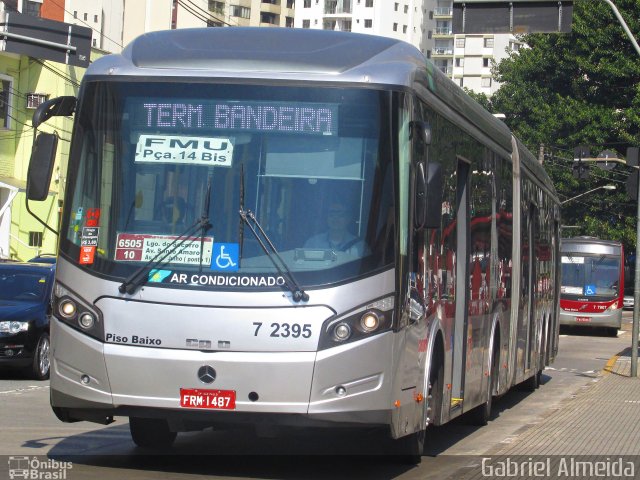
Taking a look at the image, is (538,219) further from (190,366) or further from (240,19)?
(240,19)

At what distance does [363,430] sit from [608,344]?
30667mm

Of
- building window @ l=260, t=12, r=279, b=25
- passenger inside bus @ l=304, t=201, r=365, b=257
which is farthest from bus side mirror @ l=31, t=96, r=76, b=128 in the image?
building window @ l=260, t=12, r=279, b=25

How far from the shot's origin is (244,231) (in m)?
8.69

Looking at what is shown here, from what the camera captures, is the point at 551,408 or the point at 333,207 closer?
the point at 333,207

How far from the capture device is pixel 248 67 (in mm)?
9000

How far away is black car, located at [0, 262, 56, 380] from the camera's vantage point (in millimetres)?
17391

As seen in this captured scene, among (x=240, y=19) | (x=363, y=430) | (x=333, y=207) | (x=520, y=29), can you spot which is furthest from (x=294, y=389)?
(x=240, y=19)

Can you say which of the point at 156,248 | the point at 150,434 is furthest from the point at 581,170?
the point at 156,248

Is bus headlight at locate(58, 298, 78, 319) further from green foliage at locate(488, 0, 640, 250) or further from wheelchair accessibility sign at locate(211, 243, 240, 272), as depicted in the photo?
green foliage at locate(488, 0, 640, 250)

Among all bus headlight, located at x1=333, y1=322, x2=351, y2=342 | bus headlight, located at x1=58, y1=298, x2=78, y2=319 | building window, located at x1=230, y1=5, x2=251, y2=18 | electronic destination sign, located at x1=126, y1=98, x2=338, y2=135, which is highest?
building window, located at x1=230, y1=5, x2=251, y2=18

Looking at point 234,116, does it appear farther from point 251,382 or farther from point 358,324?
point 251,382

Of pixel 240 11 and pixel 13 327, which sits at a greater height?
pixel 240 11

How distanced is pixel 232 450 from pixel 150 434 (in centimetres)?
77

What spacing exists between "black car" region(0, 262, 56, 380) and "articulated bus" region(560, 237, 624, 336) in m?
27.3
